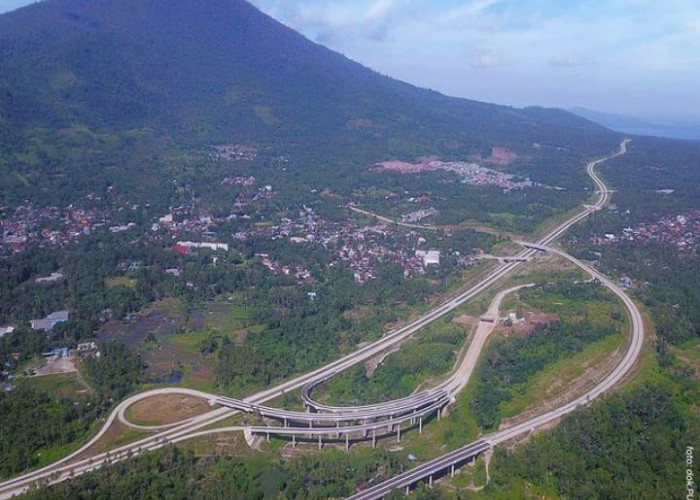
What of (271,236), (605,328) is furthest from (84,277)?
(605,328)

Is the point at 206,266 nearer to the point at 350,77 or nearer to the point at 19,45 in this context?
the point at 19,45

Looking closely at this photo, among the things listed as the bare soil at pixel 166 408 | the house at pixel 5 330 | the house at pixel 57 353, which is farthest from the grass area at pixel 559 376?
the house at pixel 5 330

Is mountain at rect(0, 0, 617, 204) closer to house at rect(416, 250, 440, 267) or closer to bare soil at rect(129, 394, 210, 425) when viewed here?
house at rect(416, 250, 440, 267)

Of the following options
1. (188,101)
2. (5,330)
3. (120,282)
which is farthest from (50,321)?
(188,101)

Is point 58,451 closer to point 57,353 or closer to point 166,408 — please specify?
point 166,408

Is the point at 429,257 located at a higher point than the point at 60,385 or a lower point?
higher

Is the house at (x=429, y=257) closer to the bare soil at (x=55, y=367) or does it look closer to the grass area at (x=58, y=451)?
the bare soil at (x=55, y=367)
